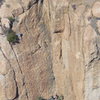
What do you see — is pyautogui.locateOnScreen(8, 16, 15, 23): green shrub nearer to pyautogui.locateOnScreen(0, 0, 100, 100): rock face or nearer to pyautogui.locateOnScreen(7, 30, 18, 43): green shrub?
pyautogui.locateOnScreen(0, 0, 100, 100): rock face

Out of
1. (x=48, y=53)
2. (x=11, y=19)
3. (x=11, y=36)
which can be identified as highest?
(x=11, y=19)

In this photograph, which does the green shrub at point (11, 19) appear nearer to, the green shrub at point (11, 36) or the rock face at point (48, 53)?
the rock face at point (48, 53)

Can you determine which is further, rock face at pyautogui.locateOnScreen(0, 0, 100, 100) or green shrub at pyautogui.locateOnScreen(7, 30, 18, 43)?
green shrub at pyautogui.locateOnScreen(7, 30, 18, 43)

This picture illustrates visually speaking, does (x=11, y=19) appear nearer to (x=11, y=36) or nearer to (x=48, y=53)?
(x=11, y=36)

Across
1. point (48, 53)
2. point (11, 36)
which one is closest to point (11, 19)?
point (11, 36)

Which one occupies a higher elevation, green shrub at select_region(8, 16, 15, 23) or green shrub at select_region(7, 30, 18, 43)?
green shrub at select_region(8, 16, 15, 23)

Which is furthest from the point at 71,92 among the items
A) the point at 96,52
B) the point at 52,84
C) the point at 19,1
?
the point at 19,1

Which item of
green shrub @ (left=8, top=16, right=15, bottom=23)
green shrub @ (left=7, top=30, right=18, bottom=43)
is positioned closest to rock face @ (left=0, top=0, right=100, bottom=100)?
green shrub @ (left=8, top=16, right=15, bottom=23)

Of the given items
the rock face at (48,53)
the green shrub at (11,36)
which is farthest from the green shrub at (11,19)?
the green shrub at (11,36)
